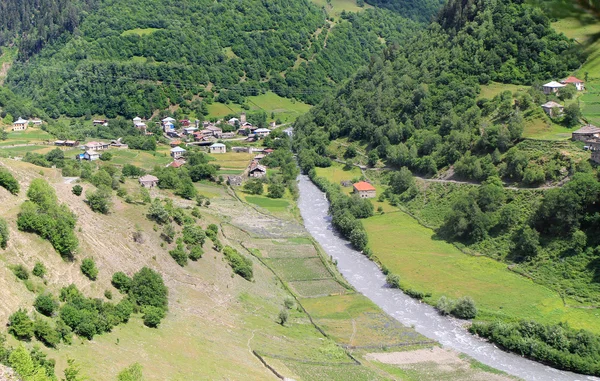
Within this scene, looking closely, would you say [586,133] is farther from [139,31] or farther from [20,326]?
[139,31]

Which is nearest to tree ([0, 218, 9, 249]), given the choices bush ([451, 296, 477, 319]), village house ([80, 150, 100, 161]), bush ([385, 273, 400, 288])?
bush ([385, 273, 400, 288])

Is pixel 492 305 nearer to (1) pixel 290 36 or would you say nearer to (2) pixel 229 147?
(2) pixel 229 147

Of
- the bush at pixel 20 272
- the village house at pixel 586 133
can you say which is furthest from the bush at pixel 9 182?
the village house at pixel 586 133

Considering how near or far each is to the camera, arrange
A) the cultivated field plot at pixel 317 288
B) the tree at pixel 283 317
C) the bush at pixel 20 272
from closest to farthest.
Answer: the bush at pixel 20 272, the tree at pixel 283 317, the cultivated field plot at pixel 317 288

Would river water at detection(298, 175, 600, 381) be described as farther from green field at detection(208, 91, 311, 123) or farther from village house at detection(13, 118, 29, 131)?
green field at detection(208, 91, 311, 123)

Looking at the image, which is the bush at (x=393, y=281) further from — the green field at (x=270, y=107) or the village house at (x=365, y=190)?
the green field at (x=270, y=107)

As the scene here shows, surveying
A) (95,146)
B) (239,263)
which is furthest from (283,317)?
(95,146)
